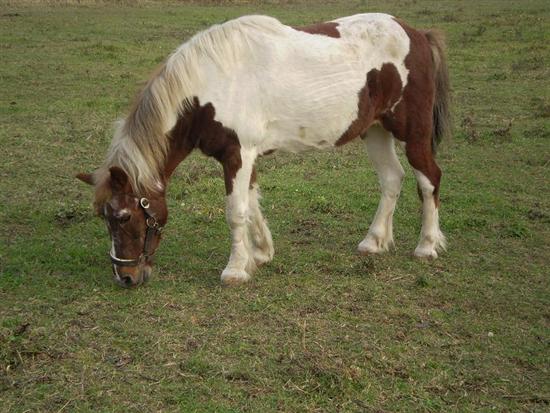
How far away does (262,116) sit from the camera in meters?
4.94

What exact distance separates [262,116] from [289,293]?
1319 millimetres

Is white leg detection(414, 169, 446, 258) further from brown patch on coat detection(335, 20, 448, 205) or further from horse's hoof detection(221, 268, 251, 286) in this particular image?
horse's hoof detection(221, 268, 251, 286)

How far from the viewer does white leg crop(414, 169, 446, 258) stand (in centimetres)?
557

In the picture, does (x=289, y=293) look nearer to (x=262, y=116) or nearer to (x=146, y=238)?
(x=146, y=238)

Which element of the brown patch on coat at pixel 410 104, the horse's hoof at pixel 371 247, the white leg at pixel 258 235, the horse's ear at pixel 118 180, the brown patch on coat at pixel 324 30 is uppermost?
the brown patch on coat at pixel 324 30

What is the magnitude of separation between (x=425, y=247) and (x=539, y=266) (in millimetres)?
914

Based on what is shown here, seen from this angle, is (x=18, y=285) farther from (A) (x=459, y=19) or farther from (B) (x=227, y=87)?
(A) (x=459, y=19)

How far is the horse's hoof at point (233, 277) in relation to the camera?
16.6 ft

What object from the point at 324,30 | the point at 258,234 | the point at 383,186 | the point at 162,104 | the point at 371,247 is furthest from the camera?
the point at 383,186

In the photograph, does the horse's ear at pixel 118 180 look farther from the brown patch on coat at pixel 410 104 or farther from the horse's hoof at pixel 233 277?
the brown patch on coat at pixel 410 104

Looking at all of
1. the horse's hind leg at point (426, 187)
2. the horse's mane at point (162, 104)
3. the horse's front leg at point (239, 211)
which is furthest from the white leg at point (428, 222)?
the horse's mane at point (162, 104)

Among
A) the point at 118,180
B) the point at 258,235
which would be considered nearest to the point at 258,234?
the point at 258,235

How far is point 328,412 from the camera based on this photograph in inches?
139

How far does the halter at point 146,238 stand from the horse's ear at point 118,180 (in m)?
0.16
